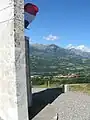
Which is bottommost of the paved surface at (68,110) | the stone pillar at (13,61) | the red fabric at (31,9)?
the paved surface at (68,110)

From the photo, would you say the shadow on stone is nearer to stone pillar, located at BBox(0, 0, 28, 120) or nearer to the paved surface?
the paved surface

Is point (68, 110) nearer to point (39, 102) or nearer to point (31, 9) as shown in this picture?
point (39, 102)

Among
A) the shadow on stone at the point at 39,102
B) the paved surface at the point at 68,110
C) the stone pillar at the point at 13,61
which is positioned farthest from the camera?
the shadow on stone at the point at 39,102

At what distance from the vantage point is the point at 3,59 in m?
7.63

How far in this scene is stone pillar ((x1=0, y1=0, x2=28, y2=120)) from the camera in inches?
286

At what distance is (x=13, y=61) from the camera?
7.28m

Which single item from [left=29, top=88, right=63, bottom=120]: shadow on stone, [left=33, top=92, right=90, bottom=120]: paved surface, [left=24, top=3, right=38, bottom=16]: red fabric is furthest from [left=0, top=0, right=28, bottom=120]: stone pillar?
[left=24, top=3, right=38, bottom=16]: red fabric

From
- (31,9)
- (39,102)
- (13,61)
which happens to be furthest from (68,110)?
(13,61)

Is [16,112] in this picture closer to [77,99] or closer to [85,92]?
[77,99]

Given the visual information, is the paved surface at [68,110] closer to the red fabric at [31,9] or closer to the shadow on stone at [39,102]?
the shadow on stone at [39,102]

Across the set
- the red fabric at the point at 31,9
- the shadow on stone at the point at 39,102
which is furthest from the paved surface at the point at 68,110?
the red fabric at the point at 31,9

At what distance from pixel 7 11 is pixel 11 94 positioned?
2191mm

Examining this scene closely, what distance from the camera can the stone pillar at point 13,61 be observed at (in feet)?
23.9

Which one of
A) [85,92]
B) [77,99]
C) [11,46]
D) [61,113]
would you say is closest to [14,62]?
[11,46]
